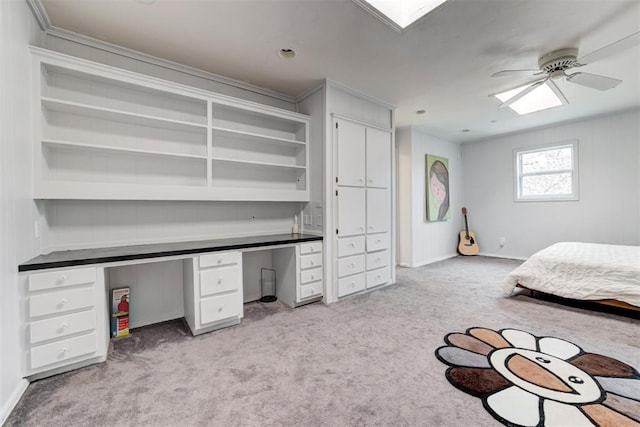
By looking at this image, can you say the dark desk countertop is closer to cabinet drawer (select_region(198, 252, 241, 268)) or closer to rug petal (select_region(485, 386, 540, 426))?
cabinet drawer (select_region(198, 252, 241, 268))

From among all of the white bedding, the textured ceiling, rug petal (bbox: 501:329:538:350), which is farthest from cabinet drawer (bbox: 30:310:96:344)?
the white bedding

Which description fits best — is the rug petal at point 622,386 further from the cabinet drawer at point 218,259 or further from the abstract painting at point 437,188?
the abstract painting at point 437,188

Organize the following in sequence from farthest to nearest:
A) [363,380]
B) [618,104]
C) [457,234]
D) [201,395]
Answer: [457,234] < [618,104] < [363,380] < [201,395]

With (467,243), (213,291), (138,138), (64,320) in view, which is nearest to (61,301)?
(64,320)

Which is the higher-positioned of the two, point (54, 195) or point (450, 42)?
point (450, 42)

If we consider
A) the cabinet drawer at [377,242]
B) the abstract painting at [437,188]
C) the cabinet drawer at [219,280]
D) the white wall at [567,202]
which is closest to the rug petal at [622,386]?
the cabinet drawer at [377,242]

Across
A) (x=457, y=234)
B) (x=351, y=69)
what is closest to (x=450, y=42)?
(x=351, y=69)

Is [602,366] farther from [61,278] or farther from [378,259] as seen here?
[61,278]

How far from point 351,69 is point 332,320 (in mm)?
2586

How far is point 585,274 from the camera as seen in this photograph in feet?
9.30

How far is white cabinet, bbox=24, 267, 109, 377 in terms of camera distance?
1676 mm

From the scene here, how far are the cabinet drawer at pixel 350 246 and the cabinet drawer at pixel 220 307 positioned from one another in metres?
1.28

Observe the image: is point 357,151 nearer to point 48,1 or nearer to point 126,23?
point 126,23

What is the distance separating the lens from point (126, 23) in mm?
2090
